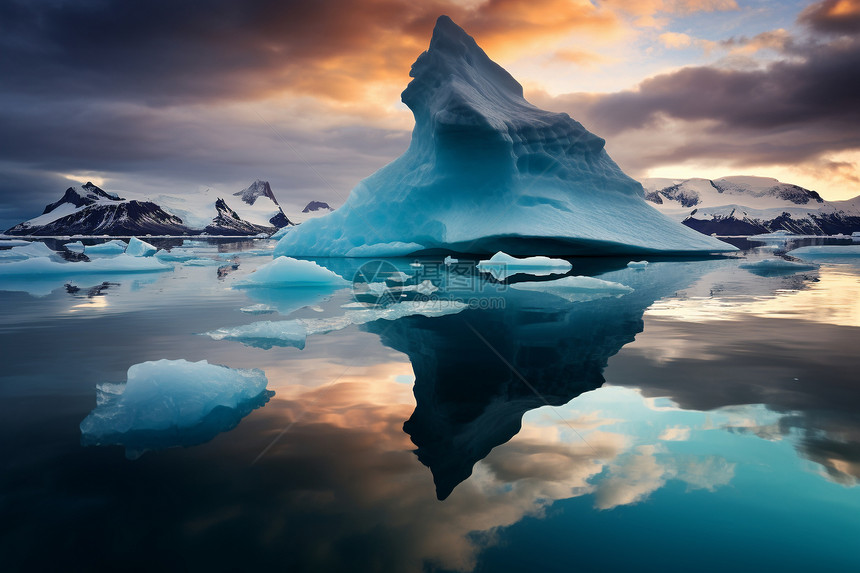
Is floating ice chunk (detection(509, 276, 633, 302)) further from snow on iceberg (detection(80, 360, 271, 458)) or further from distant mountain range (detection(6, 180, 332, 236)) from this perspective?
distant mountain range (detection(6, 180, 332, 236))

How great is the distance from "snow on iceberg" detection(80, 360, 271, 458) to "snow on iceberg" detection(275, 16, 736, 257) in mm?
14421

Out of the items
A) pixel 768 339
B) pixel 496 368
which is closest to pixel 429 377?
pixel 496 368

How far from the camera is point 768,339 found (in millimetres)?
4977

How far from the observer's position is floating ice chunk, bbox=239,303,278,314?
689 cm

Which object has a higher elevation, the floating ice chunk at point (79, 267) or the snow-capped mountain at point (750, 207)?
the snow-capped mountain at point (750, 207)

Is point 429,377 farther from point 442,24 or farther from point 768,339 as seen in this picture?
point 442,24

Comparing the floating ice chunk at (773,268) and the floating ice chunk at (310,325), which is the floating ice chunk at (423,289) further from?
the floating ice chunk at (773,268)

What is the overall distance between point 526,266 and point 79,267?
12589 mm

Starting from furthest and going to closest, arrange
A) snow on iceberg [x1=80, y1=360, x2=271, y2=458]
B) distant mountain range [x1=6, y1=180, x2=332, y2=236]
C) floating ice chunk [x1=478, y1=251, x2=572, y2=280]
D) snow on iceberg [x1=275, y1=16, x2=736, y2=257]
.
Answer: distant mountain range [x1=6, y1=180, x2=332, y2=236] < snow on iceberg [x1=275, y1=16, x2=736, y2=257] < floating ice chunk [x1=478, y1=251, x2=572, y2=280] < snow on iceberg [x1=80, y1=360, x2=271, y2=458]

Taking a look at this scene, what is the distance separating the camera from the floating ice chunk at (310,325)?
4.91 m

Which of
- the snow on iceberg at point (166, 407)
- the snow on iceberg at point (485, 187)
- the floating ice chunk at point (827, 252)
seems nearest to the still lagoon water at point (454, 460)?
the snow on iceberg at point (166, 407)

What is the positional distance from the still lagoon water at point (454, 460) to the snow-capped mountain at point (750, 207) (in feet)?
340

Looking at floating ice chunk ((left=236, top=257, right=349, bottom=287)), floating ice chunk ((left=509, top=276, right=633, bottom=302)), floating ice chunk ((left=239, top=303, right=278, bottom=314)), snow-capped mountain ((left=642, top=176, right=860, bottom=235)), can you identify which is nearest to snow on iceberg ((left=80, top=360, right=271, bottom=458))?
floating ice chunk ((left=239, top=303, right=278, bottom=314))

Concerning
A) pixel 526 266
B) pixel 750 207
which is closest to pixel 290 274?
pixel 526 266
